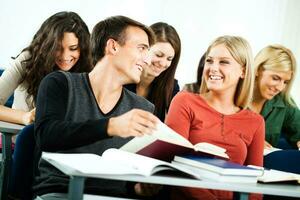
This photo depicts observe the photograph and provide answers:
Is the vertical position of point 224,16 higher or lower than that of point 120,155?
higher

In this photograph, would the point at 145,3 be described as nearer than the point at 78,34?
No

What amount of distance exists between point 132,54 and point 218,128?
20.9 inches

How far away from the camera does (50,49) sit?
2803 millimetres

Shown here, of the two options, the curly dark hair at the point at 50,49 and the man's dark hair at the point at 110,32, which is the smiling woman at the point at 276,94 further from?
the man's dark hair at the point at 110,32

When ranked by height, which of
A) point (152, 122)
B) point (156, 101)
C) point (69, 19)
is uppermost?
point (69, 19)

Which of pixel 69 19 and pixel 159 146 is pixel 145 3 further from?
pixel 159 146

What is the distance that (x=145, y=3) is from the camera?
4.36 m

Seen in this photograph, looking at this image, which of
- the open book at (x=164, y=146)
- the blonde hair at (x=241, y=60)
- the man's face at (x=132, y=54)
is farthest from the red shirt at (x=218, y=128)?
the open book at (x=164, y=146)

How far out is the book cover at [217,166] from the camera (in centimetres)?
130

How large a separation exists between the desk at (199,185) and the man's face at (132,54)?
2.36ft

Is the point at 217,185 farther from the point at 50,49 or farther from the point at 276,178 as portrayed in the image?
the point at 50,49

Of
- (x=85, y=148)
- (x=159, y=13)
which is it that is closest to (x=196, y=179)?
(x=85, y=148)

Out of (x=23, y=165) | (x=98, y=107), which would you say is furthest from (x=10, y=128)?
(x=98, y=107)

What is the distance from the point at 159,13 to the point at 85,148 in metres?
2.88
